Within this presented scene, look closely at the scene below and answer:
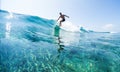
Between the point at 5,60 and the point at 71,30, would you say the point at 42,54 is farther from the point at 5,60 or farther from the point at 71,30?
the point at 71,30

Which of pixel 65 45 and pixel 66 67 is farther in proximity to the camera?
pixel 65 45

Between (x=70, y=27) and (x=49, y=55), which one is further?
(x=70, y=27)

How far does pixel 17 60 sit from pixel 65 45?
3.52 meters

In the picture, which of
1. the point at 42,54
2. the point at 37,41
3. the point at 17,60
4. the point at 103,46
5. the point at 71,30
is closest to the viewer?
the point at 17,60

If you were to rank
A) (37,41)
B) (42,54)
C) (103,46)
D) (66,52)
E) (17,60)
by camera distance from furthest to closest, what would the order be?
(103,46), (37,41), (66,52), (42,54), (17,60)

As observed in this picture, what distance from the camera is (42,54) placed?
11.2 m

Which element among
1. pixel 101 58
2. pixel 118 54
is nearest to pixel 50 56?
pixel 101 58

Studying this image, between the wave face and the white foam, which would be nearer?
the wave face

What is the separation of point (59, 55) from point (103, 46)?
4.68 metres

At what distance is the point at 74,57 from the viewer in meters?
11.9

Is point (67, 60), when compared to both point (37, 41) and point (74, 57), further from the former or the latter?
point (37, 41)

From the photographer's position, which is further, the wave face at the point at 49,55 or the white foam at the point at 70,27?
the white foam at the point at 70,27

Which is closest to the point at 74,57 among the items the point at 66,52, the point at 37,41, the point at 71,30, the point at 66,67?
the point at 66,52

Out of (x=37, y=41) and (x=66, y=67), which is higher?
(x=37, y=41)
